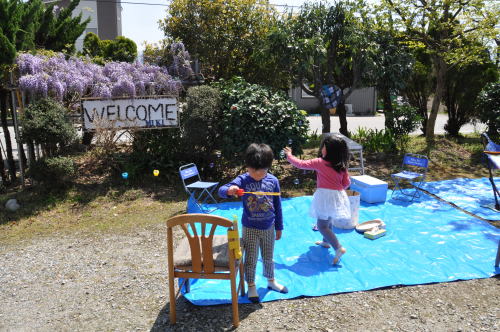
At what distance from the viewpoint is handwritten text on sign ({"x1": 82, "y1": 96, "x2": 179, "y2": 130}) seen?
8.12 m

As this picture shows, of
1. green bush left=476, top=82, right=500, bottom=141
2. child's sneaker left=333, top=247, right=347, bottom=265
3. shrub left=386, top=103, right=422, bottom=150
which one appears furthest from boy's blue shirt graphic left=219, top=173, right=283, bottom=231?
green bush left=476, top=82, right=500, bottom=141

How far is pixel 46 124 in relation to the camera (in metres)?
7.14

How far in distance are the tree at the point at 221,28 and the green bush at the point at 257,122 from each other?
2.49m

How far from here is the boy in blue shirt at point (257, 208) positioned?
12.1 feet

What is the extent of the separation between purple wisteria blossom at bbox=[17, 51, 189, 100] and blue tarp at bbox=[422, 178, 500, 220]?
5673 mm

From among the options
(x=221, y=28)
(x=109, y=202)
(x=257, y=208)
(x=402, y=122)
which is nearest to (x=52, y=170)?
(x=109, y=202)

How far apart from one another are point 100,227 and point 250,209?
3.41 meters

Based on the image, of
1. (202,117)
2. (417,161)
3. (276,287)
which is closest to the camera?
(276,287)

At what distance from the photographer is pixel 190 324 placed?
144 inches

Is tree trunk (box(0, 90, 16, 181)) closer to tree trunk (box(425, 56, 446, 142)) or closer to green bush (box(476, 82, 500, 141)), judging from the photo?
tree trunk (box(425, 56, 446, 142))

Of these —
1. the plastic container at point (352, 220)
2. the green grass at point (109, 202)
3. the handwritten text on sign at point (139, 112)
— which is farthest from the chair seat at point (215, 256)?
the handwritten text on sign at point (139, 112)

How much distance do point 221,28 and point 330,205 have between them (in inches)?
274

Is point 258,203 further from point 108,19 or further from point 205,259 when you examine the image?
point 108,19

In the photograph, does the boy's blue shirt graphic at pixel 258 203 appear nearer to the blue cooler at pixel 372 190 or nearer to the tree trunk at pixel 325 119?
the blue cooler at pixel 372 190
